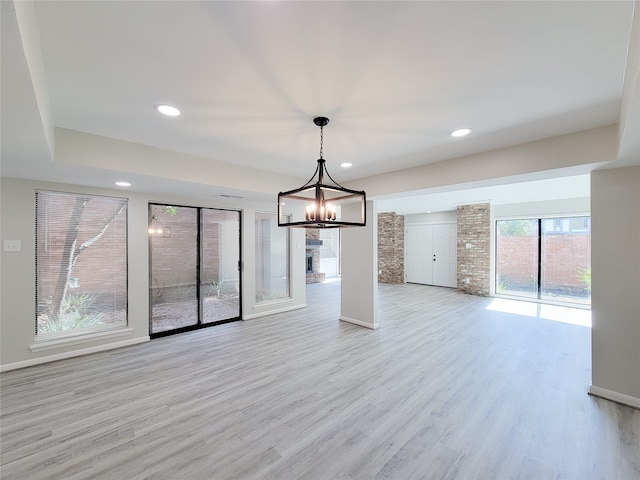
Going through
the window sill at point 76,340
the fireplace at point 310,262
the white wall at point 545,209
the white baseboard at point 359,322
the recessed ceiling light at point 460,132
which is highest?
the recessed ceiling light at point 460,132

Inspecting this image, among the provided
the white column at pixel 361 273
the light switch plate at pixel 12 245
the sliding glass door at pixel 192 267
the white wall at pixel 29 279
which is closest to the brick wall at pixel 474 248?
the white column at pixel 361 273

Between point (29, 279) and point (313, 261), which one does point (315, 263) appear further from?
point (29, 279)

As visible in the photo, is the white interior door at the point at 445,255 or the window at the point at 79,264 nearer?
the window at the point at 79,264

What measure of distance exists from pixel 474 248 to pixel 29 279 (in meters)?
9.34

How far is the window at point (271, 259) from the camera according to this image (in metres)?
5.79

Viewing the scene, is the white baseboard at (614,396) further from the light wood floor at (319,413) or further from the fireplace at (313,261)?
the fireplace at (313,261)

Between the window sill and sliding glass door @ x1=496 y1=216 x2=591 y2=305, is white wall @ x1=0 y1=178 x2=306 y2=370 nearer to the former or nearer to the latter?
the window sill

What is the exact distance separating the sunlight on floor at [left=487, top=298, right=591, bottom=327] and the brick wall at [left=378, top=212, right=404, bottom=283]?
3470mm

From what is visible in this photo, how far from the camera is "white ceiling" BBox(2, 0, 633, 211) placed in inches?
51.5

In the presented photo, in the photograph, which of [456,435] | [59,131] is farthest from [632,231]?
[59,131]

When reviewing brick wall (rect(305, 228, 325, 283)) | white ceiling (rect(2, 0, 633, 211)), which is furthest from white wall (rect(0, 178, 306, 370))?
brick wall (rect(305, 228, 325, 283))

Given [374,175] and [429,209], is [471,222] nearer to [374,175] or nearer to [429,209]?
[429,209]

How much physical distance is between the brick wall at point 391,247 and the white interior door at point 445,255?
1176 mm

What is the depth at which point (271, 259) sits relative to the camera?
19.6 ft
